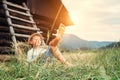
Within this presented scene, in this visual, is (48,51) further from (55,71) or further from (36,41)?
(55,71)

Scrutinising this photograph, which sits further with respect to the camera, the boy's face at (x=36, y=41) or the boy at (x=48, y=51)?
the boy's face at (x=36, y=41)

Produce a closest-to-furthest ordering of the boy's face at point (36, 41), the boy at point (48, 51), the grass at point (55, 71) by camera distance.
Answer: the grass at point (55, 71), the boy at point (48, 51), the boy's face at point (36, 41)

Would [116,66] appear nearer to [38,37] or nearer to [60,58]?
[60,58]

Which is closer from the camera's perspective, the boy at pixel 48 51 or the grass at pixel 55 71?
the grass at pixel 55 71

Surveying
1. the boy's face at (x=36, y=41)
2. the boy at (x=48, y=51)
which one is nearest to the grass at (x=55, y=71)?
the boy at (x=48, y=51)

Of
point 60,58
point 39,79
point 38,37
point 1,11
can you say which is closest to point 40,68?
point 39,79

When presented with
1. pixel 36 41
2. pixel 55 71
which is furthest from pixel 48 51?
pixel 55 71

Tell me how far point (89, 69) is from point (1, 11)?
6.58 metres

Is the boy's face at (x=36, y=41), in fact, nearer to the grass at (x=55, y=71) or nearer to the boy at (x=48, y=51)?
the boy at (x=48, y=51)

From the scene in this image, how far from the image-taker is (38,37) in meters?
5.22

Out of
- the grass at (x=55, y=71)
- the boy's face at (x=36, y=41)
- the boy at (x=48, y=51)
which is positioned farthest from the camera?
the boy's face at (x=36, y=41)

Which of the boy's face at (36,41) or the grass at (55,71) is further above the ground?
the boy's face at (36,41)

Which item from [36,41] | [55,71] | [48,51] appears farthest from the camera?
[36,41]

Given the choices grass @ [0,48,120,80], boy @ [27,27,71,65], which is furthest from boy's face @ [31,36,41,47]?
grass @ [0,48,120,80]
